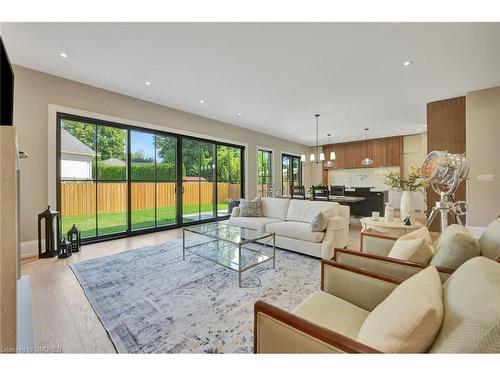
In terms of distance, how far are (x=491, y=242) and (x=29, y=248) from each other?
4.98 meters

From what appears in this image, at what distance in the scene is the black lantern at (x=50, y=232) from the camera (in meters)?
3.05

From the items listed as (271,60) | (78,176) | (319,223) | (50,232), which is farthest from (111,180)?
(319,223)

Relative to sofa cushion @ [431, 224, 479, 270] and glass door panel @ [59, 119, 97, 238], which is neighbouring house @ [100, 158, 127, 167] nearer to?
glass door panel @ [59, 119, 97, 238]

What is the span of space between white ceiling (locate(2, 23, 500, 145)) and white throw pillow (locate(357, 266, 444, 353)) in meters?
2.46

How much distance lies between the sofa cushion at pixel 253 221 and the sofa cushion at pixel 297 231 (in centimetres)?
13

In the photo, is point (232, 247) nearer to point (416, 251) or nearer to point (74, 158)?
point (416, 251)

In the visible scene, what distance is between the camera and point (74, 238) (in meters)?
3.45

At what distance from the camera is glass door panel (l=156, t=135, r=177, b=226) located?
4.71m

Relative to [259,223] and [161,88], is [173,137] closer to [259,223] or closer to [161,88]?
[161,88]

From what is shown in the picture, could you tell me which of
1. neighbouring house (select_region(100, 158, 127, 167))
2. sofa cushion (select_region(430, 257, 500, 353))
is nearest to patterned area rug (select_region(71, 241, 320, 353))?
sofa cushion (select_region(430, 257, 500, 353))

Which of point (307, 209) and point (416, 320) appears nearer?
point (416, 320)

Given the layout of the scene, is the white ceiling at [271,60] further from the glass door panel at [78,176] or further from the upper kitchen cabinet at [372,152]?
the upper kitchen cabinet at [372,152]
